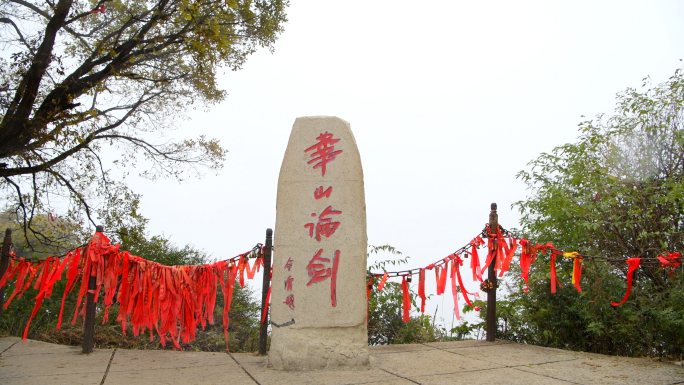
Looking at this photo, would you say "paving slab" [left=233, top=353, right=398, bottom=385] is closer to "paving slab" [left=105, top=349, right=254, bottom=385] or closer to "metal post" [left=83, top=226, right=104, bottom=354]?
"paving slab" [left=105, top=349, right=254, bottom=385]

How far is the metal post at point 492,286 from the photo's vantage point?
641cm

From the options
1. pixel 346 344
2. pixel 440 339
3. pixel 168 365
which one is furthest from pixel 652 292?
pixel 168 365

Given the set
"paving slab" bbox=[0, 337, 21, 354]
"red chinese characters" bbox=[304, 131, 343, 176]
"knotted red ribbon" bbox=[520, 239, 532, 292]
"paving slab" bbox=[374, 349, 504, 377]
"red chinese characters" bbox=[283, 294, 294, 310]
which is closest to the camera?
"paving slab" bbox=[374, 349, 504, 377]

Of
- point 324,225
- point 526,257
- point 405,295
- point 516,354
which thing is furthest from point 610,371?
point 324,225

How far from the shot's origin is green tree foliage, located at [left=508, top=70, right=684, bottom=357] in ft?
19.4

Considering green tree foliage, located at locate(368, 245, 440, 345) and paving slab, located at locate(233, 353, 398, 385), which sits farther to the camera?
green tree foliage, located at locate(368, 245, 440, 345)

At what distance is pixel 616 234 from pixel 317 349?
14.4ft

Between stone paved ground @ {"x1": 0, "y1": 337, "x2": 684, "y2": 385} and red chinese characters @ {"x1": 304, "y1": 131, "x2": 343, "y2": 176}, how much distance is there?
2.18m

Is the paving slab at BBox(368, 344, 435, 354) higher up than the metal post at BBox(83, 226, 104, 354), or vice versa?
the metal post at BBox(83, 226, 104, 354)

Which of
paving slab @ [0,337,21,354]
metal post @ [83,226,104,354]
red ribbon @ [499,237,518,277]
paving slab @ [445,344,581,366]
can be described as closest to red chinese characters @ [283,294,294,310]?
paving slab @ [445,344,581,366]

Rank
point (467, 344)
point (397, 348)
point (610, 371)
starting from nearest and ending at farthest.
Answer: point (610, 371) < point (397, 348) < point (467, 344)

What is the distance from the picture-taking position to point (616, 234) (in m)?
6.57

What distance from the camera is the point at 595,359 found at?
18.1 ft

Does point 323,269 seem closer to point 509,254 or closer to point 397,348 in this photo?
point 397,348
